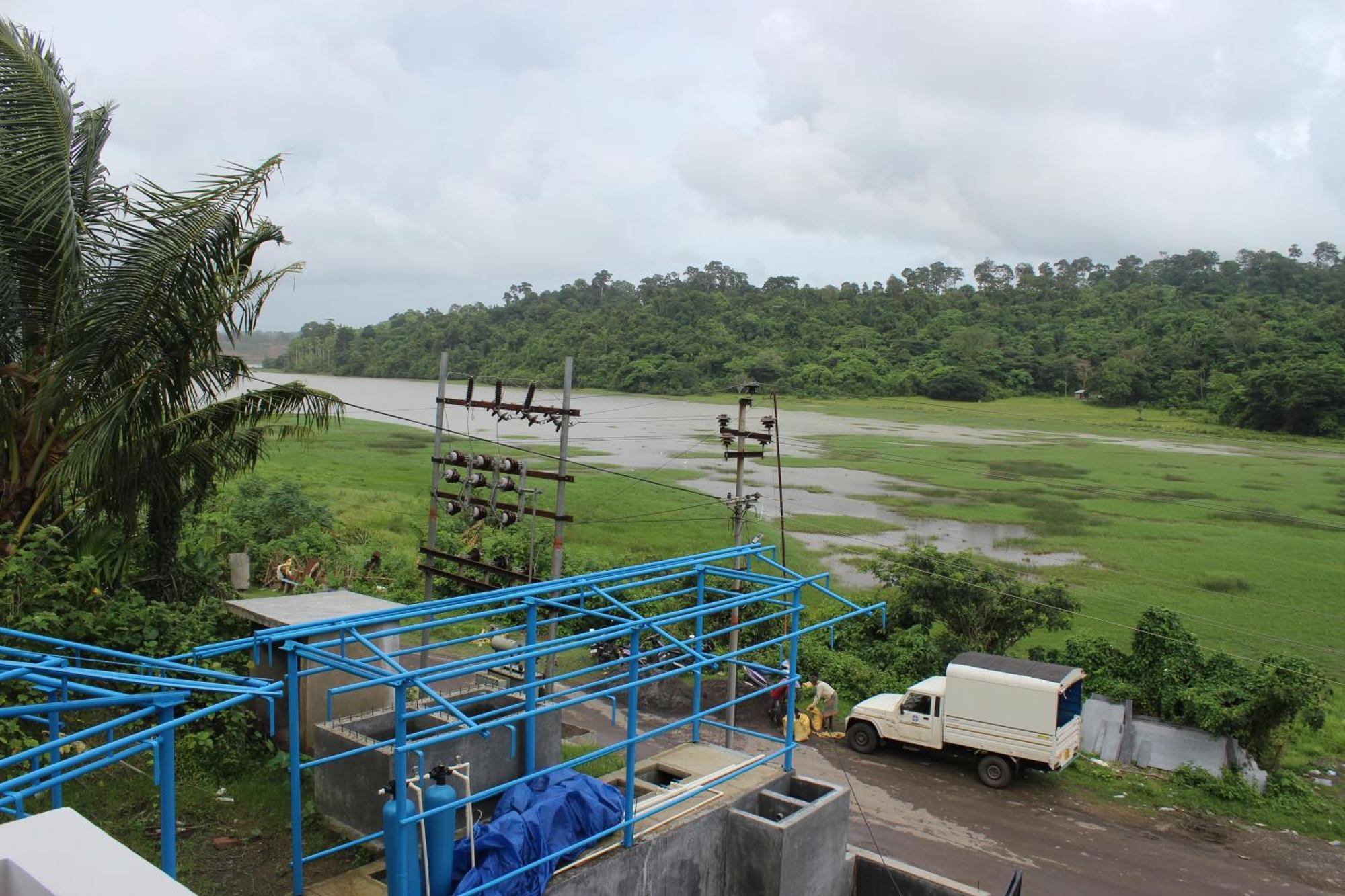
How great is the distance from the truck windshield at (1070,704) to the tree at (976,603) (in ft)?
15.7

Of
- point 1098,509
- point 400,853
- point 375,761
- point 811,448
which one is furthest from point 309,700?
point 811,448

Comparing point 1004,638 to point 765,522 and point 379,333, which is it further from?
point 379,333

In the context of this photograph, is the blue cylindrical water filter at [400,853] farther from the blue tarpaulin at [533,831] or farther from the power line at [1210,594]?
the power line at [1210,594]

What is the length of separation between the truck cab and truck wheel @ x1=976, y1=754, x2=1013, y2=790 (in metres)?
0.84

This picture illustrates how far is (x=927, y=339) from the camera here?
95.7 metres

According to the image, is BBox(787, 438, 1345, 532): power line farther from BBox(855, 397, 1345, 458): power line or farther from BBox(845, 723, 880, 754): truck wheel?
BBox(845, 723, 880, 754): truck wheel

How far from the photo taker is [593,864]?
7.37 meters

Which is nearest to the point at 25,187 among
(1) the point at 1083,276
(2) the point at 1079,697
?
(2) the point at 1079,697

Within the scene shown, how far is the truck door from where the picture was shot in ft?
58.7

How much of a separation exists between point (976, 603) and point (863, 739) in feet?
20.4

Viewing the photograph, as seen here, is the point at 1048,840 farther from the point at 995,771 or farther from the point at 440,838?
the point at 440,838

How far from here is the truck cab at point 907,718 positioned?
58.6 feet

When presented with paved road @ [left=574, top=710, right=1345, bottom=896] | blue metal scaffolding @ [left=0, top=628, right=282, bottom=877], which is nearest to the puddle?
paved road @ [left=574, top=710, right=1345, bottom=896]

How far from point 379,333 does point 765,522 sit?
4171 centimetres
